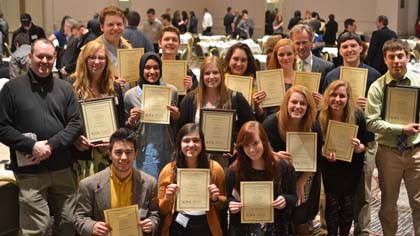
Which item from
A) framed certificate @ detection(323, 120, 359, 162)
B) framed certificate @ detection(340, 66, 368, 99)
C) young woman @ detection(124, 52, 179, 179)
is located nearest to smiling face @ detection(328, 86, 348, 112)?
framed certificate @ detection(323, 120, 359, 162)


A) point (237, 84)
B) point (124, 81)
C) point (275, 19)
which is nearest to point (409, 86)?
point (237, 84)

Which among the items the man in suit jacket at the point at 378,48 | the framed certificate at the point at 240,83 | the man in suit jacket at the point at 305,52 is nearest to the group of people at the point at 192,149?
the framed certificate at the point at 240,83

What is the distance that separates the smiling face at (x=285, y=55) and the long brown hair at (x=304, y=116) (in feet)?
2.57

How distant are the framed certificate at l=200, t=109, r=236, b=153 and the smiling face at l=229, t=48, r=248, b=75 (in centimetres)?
70

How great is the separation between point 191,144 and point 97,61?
1188 mm

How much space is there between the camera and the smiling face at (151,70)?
4.77 m

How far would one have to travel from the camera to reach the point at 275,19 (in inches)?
931

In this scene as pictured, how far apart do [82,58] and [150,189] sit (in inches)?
53.2

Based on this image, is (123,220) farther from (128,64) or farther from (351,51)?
(351,51)

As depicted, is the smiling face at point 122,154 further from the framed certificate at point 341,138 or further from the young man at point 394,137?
the young man at point 394,137

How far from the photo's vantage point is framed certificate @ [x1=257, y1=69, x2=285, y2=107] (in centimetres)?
516

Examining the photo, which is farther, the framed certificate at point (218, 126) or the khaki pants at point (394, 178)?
the khaki pants at point (394, 178)

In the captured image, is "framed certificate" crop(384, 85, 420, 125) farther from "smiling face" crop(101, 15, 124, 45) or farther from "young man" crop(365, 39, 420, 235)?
"smiling face" crop(101, 15, 124, 45)

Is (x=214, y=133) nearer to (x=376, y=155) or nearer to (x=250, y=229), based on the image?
(x=250, y=229)
